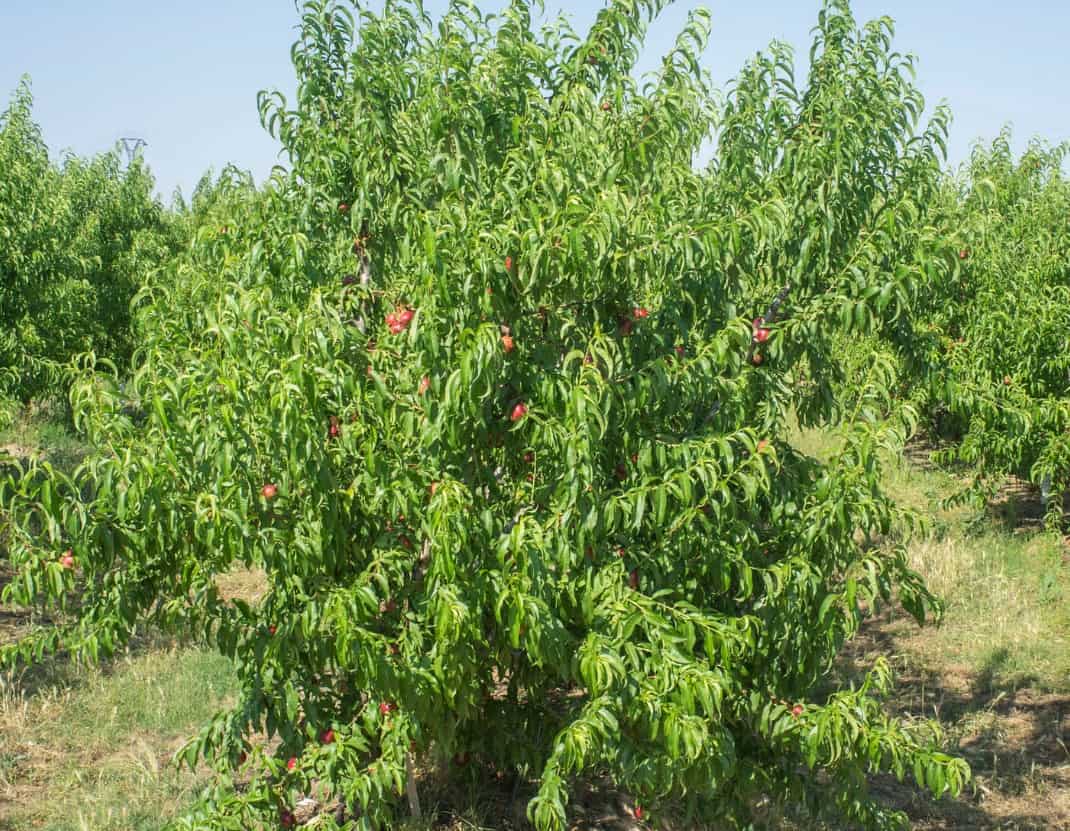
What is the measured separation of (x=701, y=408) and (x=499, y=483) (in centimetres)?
88

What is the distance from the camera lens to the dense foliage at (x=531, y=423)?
3.49 m

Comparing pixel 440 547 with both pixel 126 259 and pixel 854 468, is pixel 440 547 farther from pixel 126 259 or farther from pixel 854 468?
pixel 126 259

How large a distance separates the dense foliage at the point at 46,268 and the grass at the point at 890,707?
2.60 m

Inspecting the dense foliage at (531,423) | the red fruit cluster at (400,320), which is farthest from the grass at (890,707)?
the red fruit cluster at (400,320)

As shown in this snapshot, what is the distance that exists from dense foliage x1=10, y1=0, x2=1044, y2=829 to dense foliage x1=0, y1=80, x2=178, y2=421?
4235 millimetres

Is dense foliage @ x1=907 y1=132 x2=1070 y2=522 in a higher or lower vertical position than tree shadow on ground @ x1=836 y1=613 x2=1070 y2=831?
higher

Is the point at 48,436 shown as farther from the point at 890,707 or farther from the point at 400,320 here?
the point at 400,320

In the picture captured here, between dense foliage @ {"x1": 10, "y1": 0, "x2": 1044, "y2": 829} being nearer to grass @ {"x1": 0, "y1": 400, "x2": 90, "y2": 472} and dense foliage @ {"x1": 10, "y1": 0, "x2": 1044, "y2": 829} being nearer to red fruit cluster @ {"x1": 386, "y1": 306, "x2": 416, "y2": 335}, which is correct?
red fruit cluster @ {"x1": 386, "y1": 306, "x2": 416, "y2": 335}

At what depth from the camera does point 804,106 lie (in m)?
4.55

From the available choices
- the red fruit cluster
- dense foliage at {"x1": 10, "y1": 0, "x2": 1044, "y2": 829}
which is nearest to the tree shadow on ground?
dense foliage at {"x1": 10, "y1": 0, "x2": 1044, "y2": 829}

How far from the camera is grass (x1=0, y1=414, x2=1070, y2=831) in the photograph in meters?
5.61

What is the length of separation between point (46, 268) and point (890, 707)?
8.85 m

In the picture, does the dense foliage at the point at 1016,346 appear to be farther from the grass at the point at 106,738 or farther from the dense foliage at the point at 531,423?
the grass at the point at 106,738

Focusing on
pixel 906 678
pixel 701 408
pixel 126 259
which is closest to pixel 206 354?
pixel 701 408
